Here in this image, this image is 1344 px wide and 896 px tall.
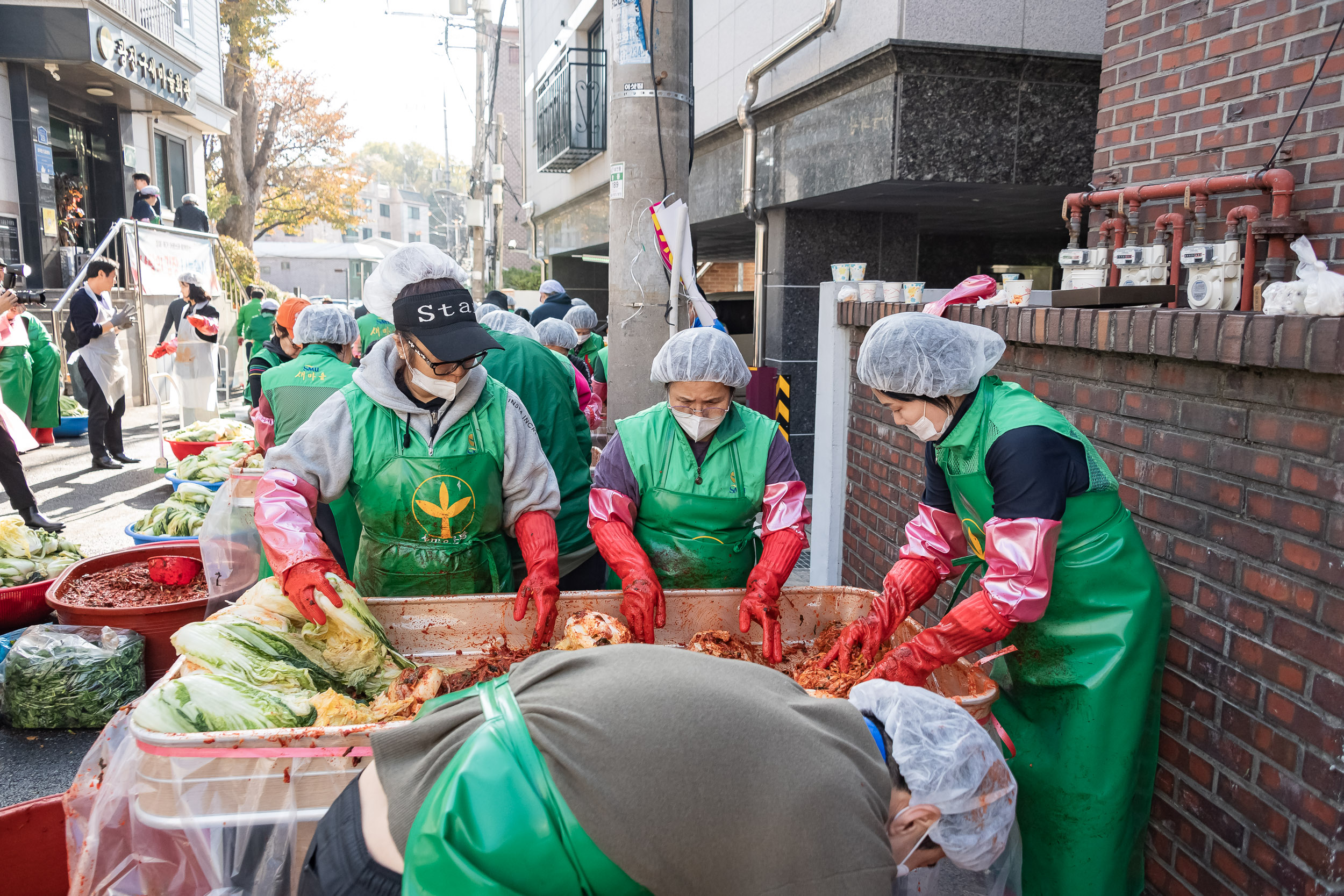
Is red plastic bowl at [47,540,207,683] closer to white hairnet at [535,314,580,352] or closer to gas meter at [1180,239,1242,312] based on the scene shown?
white hairnet at [535,314,580,352]

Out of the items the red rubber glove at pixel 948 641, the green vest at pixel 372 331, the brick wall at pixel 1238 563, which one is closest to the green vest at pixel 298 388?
the green vest at pixel 372 331

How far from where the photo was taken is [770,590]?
121 inches

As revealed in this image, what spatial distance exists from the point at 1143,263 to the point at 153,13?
67.5ft

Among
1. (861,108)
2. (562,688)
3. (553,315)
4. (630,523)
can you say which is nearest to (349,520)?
(630,523)

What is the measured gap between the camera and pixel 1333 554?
7.15ft

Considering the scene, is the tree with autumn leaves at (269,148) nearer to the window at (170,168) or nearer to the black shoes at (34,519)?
the window at (170,168)

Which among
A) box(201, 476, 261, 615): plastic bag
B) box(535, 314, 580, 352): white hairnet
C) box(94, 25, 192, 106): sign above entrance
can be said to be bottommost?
box(201, 476, 261, 615): plastic bag

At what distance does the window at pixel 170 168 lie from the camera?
2061 cm

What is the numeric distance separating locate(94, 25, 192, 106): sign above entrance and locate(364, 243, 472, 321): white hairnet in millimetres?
15812

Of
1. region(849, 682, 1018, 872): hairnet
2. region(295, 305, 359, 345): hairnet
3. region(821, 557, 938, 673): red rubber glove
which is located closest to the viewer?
region(849, 682, 1018, 872): hairnet

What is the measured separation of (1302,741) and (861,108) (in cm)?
490

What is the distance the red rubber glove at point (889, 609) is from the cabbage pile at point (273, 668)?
135 centimetres

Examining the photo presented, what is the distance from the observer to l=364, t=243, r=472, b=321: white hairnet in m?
3.19

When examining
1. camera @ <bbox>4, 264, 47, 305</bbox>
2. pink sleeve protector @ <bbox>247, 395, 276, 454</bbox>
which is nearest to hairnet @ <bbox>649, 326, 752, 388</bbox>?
pink sleeve protector @ <bbox>247, 395, 276, 454</bbox>
